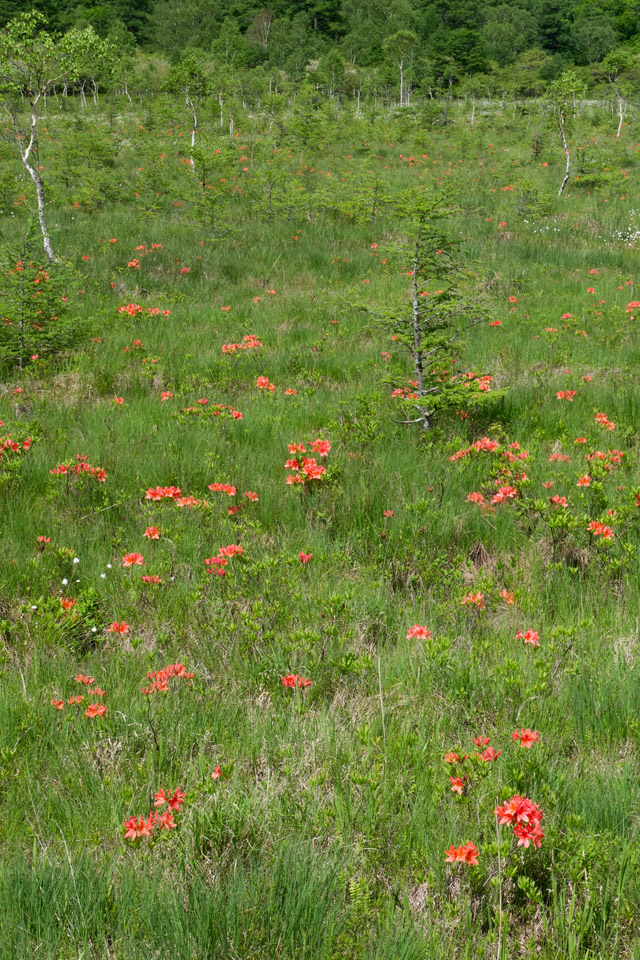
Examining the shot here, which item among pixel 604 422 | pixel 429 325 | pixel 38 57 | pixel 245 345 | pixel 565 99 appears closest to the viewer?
pixel 604 422

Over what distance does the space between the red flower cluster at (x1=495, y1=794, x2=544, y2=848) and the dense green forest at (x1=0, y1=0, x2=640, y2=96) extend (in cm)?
4394

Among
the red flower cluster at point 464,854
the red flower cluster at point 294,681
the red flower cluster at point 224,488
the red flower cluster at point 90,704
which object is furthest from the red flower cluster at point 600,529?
the red flower cluster at point 90,704

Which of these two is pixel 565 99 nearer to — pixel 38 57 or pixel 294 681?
pixel 38 57

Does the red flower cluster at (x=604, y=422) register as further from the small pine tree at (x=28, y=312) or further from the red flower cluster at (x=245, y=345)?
the small pine tree at (x=28, y=312)

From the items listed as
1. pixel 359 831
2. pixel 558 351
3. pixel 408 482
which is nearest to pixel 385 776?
pixel 359 831

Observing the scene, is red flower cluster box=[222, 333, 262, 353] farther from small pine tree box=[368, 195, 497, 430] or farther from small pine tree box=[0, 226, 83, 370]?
small pine tree box=[368, 195, 497, 430]

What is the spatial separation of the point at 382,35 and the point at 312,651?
6992 cm

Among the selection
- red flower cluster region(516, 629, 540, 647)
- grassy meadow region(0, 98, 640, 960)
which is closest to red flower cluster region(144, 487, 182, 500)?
grassy meadow region(0, 98, 640, 960)

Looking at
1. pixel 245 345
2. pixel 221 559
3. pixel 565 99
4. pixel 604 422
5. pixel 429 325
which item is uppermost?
pixel 565 99

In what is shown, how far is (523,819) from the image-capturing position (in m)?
1.60

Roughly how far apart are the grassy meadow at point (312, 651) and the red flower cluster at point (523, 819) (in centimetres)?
4

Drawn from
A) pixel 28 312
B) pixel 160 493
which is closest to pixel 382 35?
pixel 28 312

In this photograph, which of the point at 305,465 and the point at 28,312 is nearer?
the point at 305,465

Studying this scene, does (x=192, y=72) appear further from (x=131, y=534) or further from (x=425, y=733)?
(x=425, y=733)
